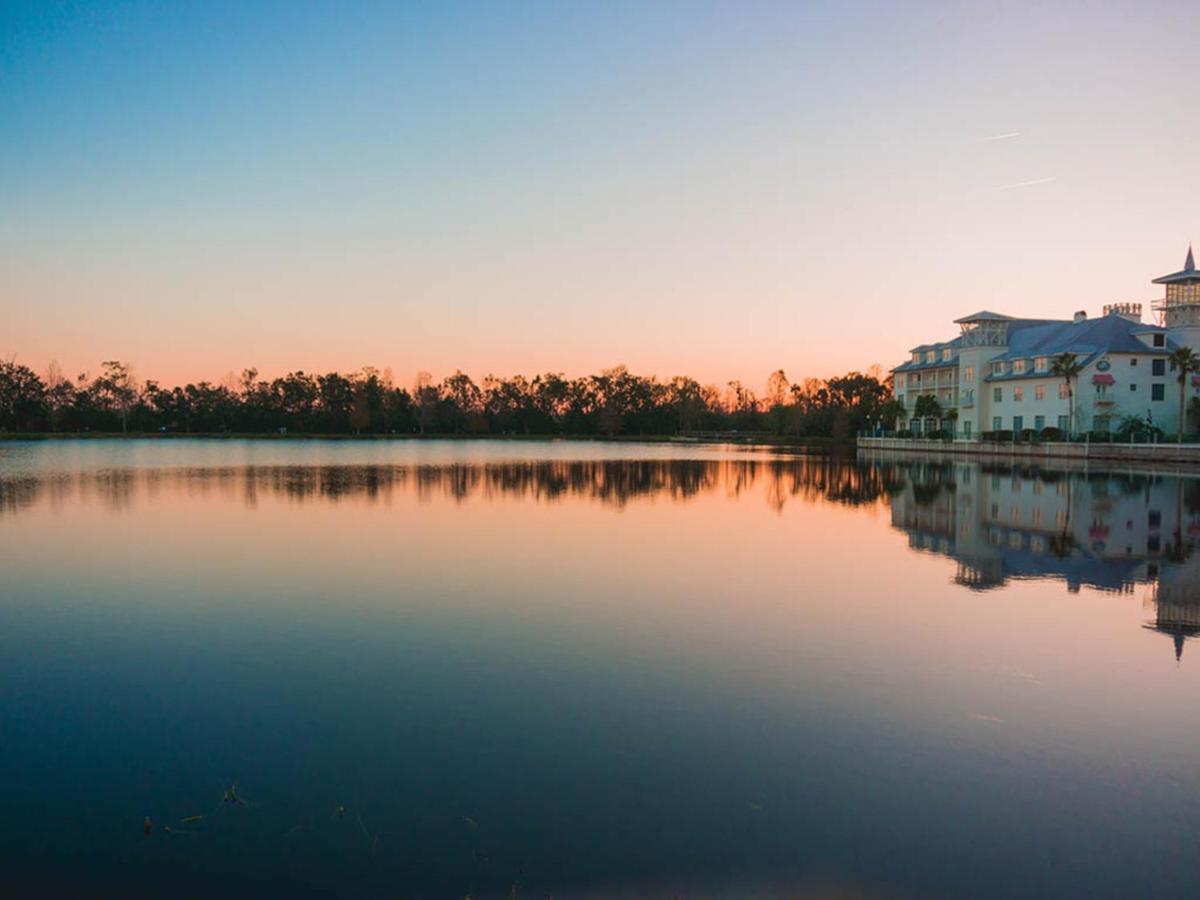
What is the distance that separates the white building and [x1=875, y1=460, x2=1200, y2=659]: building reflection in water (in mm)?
25350

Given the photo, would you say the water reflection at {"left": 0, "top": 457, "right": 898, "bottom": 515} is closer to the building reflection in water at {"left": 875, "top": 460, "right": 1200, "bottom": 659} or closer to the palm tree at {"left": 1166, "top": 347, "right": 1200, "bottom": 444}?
the building reflection in water at {"left": 875, "top": 460, "right": 1200, "bottom": 659}

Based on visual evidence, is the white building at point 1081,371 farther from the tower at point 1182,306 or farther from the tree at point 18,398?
the tree at point 18,398

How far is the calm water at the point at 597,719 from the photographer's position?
5.43 m

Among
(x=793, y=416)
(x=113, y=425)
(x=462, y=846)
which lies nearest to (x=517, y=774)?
(x=462, y=846)

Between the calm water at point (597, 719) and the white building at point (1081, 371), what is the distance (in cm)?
5019

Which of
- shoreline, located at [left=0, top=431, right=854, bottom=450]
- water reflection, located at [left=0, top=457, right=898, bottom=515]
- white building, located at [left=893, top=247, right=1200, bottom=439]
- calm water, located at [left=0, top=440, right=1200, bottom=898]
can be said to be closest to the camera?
calm water, located at [left=0, top=440, right=1200, bottom=898]

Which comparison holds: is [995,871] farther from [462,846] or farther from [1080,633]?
[1080,633]

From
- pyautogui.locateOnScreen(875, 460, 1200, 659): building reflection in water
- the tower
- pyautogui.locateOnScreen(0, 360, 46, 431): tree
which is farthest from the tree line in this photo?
pyautogui.locateOnScreen(875, 460, 1200, 659): building reflection in water

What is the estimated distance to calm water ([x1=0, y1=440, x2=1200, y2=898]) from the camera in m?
5.43

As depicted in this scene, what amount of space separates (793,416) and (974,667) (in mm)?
115159

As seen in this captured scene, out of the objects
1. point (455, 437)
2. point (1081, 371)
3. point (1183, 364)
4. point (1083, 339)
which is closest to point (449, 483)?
point (1081, 371)

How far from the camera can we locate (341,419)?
414 ft

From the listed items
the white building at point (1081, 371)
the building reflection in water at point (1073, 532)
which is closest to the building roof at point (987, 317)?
the white building at point (1081, 371)

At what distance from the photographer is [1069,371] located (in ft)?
196
